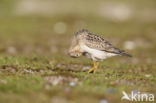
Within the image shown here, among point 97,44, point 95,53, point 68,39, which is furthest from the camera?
point 68,39

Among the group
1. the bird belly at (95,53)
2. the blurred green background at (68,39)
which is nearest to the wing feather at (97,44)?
the bird belly at (95,53)

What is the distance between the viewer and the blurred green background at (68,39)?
30.6ft

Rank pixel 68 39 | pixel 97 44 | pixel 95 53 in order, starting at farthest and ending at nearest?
pixel 68 39 < pixel 97 44 < pixel 95 53

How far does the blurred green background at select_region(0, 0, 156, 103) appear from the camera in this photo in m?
9.31

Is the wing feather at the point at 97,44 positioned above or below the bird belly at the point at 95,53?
above

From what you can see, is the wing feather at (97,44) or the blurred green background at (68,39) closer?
the blurred green background at (68,39)

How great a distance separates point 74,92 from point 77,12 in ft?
96.9

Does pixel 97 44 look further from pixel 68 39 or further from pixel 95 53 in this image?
pixel 68 39

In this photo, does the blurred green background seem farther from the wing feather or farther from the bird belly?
the wing feather

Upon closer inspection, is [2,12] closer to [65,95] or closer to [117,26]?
[117,26]

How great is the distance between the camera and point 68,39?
27.2 meters

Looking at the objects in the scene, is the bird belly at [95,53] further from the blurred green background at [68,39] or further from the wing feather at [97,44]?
the blurred green background at [68,39]

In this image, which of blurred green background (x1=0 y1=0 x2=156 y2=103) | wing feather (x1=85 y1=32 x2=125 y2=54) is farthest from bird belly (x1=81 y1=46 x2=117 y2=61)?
blurred green background (x1=0 y1=0 x2=156 y2=103)

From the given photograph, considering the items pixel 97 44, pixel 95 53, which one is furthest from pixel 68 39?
pixel 95 53
